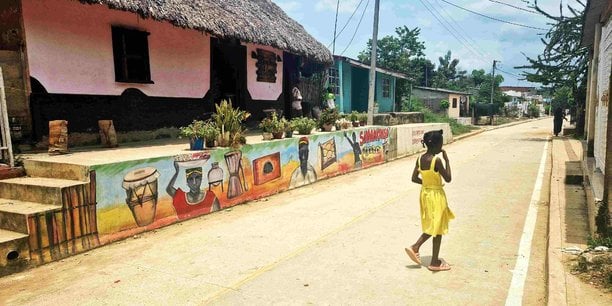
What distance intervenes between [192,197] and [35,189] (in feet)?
8.86

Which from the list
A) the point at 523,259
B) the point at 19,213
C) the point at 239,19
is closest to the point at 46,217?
the point at 19,213

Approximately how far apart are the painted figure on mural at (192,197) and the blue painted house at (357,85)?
569 inches

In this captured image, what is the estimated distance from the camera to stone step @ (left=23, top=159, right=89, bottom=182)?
6.14m

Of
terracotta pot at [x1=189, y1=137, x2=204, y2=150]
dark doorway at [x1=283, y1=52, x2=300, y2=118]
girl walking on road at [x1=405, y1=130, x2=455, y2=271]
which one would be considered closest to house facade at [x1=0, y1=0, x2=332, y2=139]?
dark doorway at [x1=283, y1=52, x2=300, y2=118]

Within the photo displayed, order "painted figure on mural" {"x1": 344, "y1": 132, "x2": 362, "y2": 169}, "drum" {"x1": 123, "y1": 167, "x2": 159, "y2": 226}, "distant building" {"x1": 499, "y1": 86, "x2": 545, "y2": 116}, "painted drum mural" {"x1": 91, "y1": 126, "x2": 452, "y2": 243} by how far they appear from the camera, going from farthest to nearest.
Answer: "distant building" {"x1": 499, "y1": 86, "x2": 545, "y2": 116} < "painted figure on mural" {"x1": 344, "y1": 132, "x2": 362, "y2": 169} < "drum" {"x1": 123, "y1": 167, "x2": 159, "y2": 226} < "painted drum mural" {"x1": 91, "y1": 126, "x2": 452, "y2": 243}

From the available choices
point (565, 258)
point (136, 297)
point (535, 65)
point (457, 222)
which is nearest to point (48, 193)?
point (136, 297)

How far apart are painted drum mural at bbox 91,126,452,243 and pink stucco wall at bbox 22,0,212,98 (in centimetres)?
300

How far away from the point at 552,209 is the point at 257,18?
989 cm

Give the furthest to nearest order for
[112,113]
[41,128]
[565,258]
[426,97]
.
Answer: [426,97]
[112,113]
[41,128]
[565,258]

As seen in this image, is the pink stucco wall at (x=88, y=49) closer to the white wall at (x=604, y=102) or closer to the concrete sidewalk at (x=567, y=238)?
the concrete sidewalk at (x=567, y=238)

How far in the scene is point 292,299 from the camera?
4.23m

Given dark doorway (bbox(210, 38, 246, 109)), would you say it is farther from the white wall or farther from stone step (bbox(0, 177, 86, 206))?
the white wall

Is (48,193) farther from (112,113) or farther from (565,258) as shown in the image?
(565,258)

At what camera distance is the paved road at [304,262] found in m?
4.36
